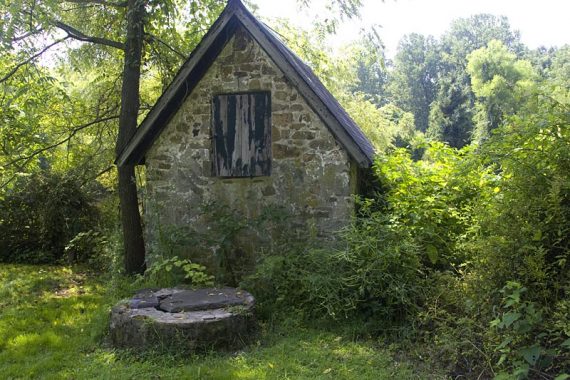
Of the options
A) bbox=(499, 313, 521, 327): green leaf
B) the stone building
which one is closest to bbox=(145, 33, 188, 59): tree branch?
the stone building

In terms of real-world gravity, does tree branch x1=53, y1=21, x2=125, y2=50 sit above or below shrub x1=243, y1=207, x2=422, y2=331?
above

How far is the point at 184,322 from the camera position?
5.81 m

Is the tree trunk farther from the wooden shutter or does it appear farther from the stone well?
the stone well

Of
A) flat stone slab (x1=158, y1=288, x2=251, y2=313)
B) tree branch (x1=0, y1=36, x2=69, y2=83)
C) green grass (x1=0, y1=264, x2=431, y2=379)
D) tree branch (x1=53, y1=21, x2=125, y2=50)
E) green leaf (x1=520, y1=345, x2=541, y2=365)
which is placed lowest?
green grass (x1=0, y1=264, x2=431, y2=379)

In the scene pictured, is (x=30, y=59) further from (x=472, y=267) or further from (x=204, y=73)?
(x=472, y=267)

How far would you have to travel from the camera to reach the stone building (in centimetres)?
828

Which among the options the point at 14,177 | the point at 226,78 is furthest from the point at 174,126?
the point at 14,177

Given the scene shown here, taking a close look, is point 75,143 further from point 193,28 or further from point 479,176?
point 479,176

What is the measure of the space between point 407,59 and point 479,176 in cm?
5445

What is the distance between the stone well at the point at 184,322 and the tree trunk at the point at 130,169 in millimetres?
3473

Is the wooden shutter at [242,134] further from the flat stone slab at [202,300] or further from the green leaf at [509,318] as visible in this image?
the green leaf at [509,318]

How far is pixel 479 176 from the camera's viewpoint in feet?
28.2

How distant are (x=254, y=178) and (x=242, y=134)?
81 centimetres

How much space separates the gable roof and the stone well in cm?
310
